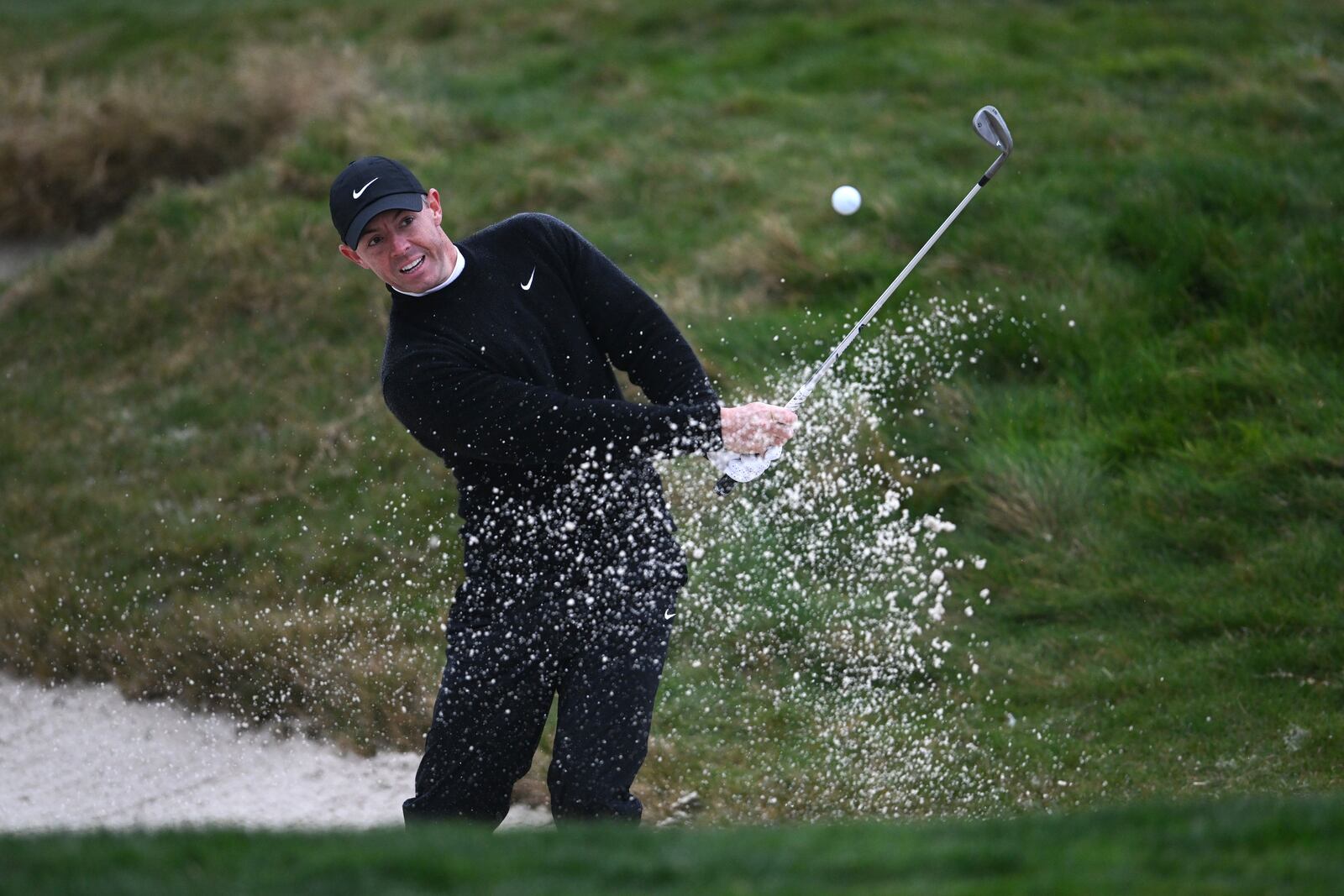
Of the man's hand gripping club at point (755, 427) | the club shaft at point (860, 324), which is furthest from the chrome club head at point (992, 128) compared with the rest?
the man's hand gripping club at point (755, 427)

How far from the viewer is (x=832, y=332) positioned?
7.05 meters

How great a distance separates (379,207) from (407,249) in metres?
0.12

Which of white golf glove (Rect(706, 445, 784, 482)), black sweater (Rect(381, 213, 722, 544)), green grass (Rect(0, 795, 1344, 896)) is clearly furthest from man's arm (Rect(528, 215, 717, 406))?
green grass (Rect(0, 795, 1344, 896))

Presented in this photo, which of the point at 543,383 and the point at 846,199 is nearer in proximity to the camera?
the point at 543,383

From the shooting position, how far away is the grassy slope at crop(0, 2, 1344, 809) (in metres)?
5.33

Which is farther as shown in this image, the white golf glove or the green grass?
the white golf glove

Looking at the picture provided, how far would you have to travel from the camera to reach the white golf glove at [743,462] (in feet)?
12.5

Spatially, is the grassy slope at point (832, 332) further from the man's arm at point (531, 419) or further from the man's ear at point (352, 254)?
the man's ear at point (352, 254)

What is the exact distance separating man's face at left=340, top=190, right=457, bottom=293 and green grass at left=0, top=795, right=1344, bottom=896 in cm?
145

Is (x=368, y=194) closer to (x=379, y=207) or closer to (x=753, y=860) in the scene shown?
(x=379, y=207)

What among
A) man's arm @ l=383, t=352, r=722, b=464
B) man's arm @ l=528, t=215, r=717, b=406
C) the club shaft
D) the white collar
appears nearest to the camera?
man's arm @ l=383, t=352, r=722, b=464

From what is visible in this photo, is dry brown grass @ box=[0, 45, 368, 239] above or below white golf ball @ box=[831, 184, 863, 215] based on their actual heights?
below

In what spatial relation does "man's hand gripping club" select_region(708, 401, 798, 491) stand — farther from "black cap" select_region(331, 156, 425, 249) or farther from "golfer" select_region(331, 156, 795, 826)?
"black cap" select_region(331, 156, 425, 249)

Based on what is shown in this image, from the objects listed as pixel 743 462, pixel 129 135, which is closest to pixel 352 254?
pixel 743 462
